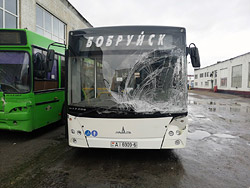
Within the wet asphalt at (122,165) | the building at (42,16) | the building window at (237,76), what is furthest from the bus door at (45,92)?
the building window at (237,76)

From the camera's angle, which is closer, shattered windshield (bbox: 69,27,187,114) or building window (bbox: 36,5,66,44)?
shattered windshield (bbox: 69,27,187,114)

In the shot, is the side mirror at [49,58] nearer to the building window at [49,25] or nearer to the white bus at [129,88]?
the white bus at [129,88]

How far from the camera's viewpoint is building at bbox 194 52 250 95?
86.3 feet

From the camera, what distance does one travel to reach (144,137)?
377 cm

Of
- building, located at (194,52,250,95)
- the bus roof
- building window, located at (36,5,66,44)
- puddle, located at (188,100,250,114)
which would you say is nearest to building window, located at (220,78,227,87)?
building, located at (194,52,250,95)

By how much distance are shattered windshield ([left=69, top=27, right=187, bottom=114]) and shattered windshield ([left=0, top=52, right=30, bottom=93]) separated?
228 cm

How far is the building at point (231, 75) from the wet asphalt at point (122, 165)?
25.0 m

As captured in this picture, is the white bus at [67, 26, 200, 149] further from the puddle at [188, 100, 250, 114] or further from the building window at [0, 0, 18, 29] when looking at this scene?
the puddle at [188, 100, 250, 114]

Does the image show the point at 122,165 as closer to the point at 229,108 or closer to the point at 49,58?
the point at 49,58

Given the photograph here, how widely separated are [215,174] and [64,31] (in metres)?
17.0

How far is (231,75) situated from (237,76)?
2.26 metres

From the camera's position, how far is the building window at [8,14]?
32.7 feet

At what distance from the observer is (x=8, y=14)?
409 inches

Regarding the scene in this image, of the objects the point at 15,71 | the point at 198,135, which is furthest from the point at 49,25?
the point at 198,135
